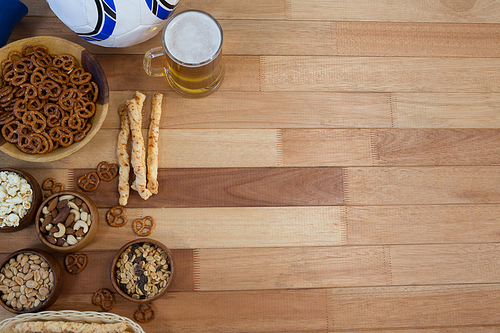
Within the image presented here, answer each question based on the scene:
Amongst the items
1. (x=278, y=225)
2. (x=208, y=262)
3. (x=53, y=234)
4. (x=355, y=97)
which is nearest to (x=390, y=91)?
(x=355, y=97)

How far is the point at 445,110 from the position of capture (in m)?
1.60

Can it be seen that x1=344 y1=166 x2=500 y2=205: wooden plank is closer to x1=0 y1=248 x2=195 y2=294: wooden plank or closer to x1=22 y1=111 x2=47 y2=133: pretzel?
x1=0 y1=248 x2=195 y2=294: wooden plank

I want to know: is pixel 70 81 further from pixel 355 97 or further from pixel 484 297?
pixel 484 297

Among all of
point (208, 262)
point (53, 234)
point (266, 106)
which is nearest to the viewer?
point (53, 234)

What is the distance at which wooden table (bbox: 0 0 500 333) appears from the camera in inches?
56.8

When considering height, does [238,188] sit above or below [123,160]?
below

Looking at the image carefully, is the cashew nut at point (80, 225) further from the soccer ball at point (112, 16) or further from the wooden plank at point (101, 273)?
the soccer ball at point (112, 16)

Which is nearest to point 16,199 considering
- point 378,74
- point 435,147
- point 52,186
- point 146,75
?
point 52,186

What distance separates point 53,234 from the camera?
1.30 meters

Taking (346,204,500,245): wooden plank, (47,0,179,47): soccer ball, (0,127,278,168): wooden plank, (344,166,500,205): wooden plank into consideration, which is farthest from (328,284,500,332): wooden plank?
(47,0,179,47): soccer ball

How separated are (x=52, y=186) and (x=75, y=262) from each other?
0.30 meters

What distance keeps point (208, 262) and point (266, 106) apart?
0.67 m

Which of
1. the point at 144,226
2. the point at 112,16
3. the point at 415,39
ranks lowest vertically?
the point at 144,226

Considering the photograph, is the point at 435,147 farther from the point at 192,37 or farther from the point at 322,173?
the point at 192,37
